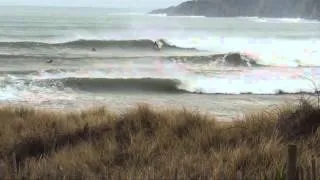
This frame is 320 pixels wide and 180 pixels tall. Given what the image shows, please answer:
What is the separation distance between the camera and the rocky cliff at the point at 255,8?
142375 millimetres

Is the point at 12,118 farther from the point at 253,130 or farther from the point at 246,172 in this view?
the point at 246,172

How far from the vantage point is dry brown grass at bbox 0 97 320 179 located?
20.5 feet

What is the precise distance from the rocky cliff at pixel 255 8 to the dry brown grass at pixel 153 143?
13185cm

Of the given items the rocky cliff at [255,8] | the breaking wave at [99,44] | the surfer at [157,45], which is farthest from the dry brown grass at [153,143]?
the rocky cliff at [255,8]

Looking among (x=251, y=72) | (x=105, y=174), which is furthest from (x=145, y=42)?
(x=105, y=174)

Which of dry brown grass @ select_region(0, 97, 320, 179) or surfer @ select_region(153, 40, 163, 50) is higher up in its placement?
dry brown grass @ select_region(0, 97, 320, 179)

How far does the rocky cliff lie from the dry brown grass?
132 meters

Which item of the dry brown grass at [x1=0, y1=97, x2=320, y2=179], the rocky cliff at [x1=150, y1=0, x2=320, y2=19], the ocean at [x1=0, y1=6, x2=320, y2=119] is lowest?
the rocky cliff at [x1=150, y1=0, x2=320, y2=19]

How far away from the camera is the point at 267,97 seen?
20.2m

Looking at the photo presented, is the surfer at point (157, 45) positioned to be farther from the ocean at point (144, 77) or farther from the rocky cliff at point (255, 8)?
the rocky cliff at point (255, 8)

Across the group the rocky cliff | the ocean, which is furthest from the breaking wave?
the rocky cliff

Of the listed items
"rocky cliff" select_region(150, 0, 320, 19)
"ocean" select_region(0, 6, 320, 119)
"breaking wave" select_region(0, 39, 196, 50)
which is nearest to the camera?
"ocean" select_region(0, 6, 320, 119)

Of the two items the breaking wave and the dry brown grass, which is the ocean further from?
the dry brown grass

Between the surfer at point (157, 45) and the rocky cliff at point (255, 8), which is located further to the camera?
the rocky cliff at point (255, 8)
